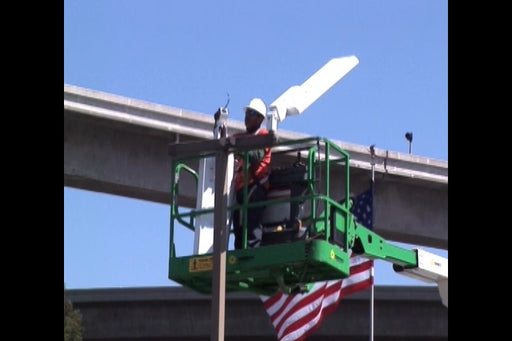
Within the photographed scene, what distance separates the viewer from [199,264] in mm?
14742

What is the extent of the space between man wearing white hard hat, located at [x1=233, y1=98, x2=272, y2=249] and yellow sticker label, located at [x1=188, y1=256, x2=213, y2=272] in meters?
0.44

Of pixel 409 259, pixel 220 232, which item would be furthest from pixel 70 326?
pixel 220 232

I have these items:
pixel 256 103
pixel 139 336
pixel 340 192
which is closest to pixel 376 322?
pixel 139 336

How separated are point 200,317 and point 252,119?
33764mm

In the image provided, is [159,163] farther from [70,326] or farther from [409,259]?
[409,259]

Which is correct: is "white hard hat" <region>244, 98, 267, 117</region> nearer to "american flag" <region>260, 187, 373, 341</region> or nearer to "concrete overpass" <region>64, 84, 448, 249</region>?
"american flag" <region>260, 187, 373, 341</region>

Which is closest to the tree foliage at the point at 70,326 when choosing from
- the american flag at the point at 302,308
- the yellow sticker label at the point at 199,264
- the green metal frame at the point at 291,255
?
the american flag at the point at 302,308

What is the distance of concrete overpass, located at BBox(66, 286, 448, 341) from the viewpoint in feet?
159

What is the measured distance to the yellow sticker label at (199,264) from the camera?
1467 cm

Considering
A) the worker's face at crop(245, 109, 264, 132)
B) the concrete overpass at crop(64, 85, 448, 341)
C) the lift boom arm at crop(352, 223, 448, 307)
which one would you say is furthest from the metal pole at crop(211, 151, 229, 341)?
the concrete overpass at crop(64, 85, 448, 341)
